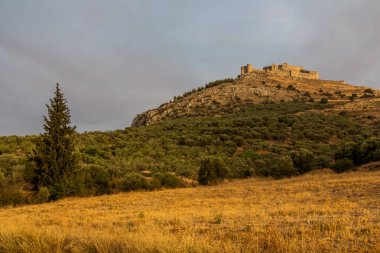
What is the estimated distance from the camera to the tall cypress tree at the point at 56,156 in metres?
25.1

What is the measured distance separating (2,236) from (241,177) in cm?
2530

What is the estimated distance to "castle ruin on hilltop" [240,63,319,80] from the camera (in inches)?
3996

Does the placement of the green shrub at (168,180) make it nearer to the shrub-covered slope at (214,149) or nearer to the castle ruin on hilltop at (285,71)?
the shrub-covered slope at (214,149)

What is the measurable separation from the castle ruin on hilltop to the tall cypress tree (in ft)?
257

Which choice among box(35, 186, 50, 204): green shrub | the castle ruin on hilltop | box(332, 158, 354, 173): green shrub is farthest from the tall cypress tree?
the castle ruin on hilltop

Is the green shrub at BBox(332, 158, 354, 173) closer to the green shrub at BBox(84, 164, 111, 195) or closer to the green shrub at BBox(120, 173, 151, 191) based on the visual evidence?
the green shrub at BBox(120, 173, 151, 191)

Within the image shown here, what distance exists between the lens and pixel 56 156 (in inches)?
997

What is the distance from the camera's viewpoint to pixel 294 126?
169 ft

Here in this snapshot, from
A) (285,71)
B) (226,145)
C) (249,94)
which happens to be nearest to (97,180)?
(226,145)

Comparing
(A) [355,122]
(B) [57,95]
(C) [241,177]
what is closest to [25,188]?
(B) [57,95]

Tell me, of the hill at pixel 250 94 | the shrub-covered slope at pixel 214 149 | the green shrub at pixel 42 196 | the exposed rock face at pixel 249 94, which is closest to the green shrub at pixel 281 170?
the shrub-covered slope at pixel 214 149

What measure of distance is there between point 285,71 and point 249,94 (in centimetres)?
2738

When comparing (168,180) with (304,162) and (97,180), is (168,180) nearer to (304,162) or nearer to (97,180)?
(97,180)

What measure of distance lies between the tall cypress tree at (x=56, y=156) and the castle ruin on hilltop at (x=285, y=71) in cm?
7819
